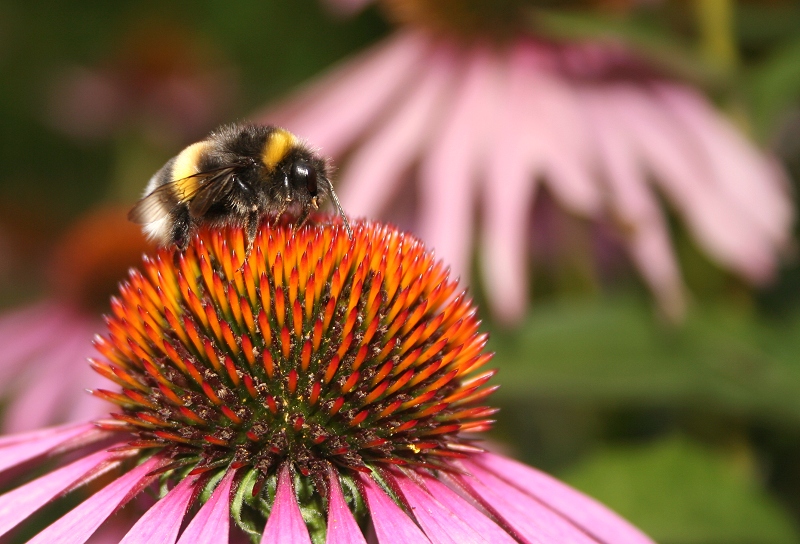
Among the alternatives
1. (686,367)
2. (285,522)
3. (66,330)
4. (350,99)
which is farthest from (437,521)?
(66,330)

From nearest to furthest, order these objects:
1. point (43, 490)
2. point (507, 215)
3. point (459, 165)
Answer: point (43, 490)
point (507, 215)
point (459, 165)

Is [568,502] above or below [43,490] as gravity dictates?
below

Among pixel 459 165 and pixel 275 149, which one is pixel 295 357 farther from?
pixel 459 165

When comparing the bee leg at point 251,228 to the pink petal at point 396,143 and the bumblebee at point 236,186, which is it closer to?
the bumblebee at point 236,186

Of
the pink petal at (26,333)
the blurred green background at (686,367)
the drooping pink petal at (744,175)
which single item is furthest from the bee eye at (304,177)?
the pink petal at (26,333)

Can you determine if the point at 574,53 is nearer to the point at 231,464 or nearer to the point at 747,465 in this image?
the point at 747,465

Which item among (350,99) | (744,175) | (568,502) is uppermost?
(350,99)

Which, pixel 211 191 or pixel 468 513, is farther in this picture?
pixel 211 191
